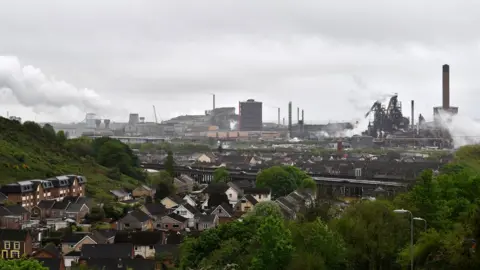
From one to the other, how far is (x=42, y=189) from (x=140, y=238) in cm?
1773

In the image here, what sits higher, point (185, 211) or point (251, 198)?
point (251, 198)

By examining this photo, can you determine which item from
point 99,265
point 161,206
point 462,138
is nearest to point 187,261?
point 99,265

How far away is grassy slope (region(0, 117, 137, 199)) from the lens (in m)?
53.8

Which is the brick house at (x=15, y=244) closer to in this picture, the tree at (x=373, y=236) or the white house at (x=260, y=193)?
the tree at (x=373, y=236)

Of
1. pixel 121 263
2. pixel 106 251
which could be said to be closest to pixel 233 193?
pixel 106 251

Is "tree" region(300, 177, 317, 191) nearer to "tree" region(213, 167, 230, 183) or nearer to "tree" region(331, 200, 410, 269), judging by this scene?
"tree" region(213, 167, 230, 183)

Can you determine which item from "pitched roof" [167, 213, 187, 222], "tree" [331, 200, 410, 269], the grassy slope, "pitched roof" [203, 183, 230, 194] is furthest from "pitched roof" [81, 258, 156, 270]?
"pitched roof" [203, 183, 230, 194]

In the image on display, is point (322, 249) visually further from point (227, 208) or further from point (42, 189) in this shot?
point (42, 189)

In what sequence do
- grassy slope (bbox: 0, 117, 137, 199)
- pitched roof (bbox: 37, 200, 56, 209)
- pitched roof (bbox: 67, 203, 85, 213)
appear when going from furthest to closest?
grassy slope (bbox: 0, 117, 137, 199) → pitched roof (bbox: 37, 200, 56, 209) → pitched roof (bbox: 67, 203, 85, 213)

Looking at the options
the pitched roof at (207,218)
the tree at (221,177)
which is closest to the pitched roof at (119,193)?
the pitched roof at (207,218)

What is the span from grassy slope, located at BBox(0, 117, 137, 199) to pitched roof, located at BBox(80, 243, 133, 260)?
2113 centimetres

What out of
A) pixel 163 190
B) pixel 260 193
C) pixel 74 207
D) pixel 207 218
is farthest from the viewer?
pixel 163 190

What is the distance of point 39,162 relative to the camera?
58969 millimetres

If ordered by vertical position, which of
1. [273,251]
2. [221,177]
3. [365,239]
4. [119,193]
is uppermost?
[273,251]
